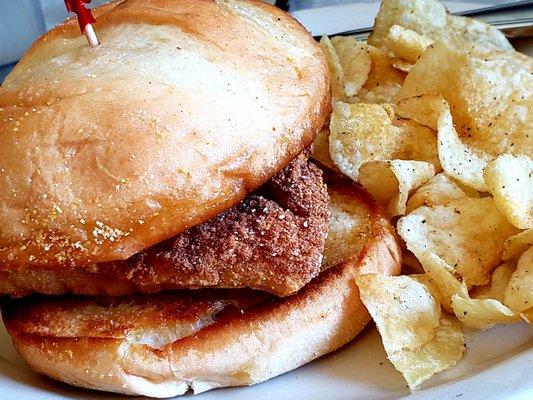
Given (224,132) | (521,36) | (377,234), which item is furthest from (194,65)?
(521,36)

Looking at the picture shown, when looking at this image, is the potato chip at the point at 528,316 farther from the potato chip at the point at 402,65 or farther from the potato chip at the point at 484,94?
the potato chip at the point at 402,65

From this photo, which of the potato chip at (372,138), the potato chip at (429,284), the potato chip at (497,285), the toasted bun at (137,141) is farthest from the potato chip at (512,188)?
the toasted bun at (137,141)

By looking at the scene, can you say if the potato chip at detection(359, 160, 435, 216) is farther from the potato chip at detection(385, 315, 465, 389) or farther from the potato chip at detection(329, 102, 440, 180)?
the potato chip at detection(385, 315, 465, 389)

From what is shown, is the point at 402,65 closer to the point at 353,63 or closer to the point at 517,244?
the point at 353,63

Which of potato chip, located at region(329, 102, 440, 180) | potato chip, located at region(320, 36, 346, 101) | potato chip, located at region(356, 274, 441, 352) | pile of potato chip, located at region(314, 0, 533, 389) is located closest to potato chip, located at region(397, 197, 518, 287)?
pile of potato chip, located at region(314, 0, 533, 389)

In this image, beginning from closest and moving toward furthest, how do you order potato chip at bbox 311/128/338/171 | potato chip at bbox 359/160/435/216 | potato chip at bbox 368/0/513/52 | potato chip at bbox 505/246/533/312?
potato chip at bbox 505/246/533/312 → potato chip at bbox 359/160/435/216 → potato chip at bbox 311/128/338/171 → potato chip at bbox 368/0/513/52

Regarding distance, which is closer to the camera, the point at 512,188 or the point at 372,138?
the point at 512,188

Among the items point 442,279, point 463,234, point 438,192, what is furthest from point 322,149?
point 442,279
